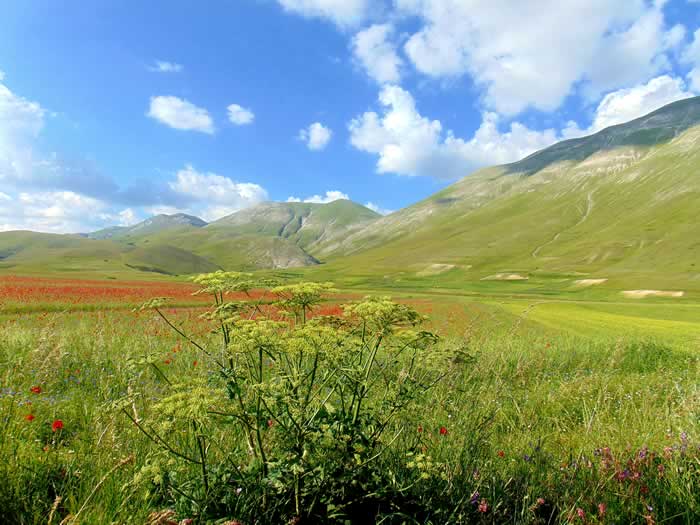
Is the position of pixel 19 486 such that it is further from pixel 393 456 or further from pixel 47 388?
pixel 47 388

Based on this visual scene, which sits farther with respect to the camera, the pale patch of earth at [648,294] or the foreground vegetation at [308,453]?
the pale patch of earth at [648,294]

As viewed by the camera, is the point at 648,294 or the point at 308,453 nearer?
the point at 308,453

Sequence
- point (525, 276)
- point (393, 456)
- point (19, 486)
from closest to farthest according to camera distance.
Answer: point (19, 486)
point (393, 456)
point (525, 276)

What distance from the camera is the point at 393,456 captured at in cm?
343

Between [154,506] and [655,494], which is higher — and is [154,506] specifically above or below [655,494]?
above

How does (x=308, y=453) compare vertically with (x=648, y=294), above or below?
above

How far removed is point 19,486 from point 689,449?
6.44m

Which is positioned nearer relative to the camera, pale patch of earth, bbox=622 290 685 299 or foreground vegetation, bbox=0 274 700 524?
foreground vegetation, bbox=0 274 700 524

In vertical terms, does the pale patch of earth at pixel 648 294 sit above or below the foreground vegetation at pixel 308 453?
below

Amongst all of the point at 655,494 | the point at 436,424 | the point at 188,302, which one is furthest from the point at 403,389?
the point at 188,302

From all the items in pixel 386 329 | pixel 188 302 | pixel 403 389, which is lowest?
pixel 188 302

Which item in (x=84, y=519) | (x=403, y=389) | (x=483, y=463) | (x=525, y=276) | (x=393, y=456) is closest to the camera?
(x=84, y=519)

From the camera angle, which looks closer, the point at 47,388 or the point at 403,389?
the point at 403,389

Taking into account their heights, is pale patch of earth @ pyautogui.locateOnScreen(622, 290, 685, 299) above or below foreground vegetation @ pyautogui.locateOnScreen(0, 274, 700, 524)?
below
